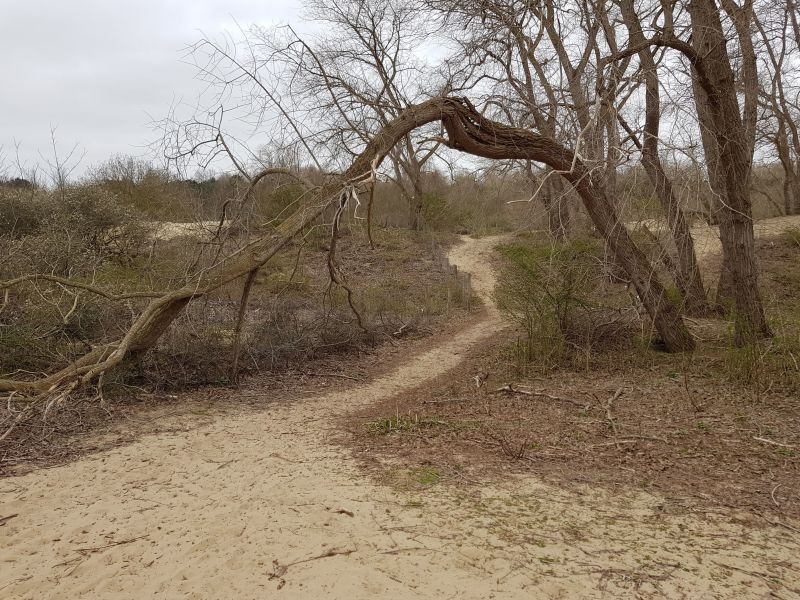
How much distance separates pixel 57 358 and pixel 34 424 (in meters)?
2.02

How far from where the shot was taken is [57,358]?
786cm

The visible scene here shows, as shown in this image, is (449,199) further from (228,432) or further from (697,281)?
(228,432)

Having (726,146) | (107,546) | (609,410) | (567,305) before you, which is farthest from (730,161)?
(107,546)

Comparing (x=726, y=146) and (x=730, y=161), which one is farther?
(x=730, y=161)

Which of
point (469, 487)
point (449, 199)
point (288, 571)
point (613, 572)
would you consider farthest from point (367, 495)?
point (449, 199)

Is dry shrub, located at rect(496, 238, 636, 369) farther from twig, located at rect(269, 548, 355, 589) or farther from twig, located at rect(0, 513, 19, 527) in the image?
twig, located at rect(0, 513, 19, 527)

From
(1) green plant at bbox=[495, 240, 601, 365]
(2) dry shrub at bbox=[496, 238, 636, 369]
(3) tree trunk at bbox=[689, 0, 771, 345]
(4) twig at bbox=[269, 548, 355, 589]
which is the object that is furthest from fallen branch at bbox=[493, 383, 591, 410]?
(4) twig at bbox=[269, 548, 355, 589]

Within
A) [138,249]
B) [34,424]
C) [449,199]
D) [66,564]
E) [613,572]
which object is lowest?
[613,572]

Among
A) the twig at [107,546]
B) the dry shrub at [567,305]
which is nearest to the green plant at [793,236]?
the dry shrub at [567,305]

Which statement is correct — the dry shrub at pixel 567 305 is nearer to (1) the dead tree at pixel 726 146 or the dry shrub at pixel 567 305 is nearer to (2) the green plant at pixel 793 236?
(1) the dead tree at pixel 726 146

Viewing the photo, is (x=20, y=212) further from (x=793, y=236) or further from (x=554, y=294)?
(x=793, y=236)

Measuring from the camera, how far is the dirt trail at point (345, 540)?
308 centimetres

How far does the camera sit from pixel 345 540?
3.56 metres

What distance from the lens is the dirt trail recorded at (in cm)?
308
